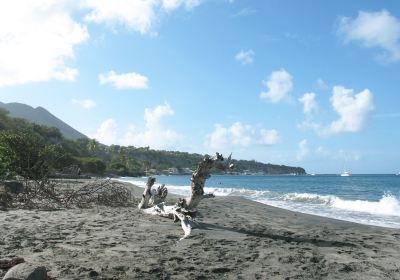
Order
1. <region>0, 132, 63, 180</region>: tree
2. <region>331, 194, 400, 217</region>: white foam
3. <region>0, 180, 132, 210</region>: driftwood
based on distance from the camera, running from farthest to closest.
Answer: <region>0, 132, 63, 180</region>: tree < <region>331, 194, 400, 217</region>: white foam < <region>0, 180, 132, 210</region>: driftwood

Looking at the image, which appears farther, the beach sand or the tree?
the tree

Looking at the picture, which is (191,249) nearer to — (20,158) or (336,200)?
(336,200)

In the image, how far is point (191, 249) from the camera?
8.02 m

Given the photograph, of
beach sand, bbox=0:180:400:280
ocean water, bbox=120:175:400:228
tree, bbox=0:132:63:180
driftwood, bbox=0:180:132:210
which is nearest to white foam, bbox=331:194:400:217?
ocean water, bbox=120:175:400:228

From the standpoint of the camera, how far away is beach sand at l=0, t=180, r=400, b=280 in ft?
21.1

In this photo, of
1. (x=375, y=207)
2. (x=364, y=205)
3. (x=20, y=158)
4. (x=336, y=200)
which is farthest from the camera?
(x=20, y=158)

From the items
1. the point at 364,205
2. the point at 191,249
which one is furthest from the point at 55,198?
the point at 364,205

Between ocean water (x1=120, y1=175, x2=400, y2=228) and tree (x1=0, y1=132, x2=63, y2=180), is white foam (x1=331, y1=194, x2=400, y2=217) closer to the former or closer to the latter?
ocean water (x1=120, y1=175, x2=400, y2=228)

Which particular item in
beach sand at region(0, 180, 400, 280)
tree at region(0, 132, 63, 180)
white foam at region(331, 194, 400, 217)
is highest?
tree at region(0, 132, 63, 180)

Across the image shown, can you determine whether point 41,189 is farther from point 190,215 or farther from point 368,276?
point 368,276

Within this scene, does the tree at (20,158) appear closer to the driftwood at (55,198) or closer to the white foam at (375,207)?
the driftwood at (55,198)

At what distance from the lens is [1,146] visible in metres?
29.4

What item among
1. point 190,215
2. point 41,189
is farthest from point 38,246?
point 41,189

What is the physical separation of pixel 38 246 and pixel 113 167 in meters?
132
